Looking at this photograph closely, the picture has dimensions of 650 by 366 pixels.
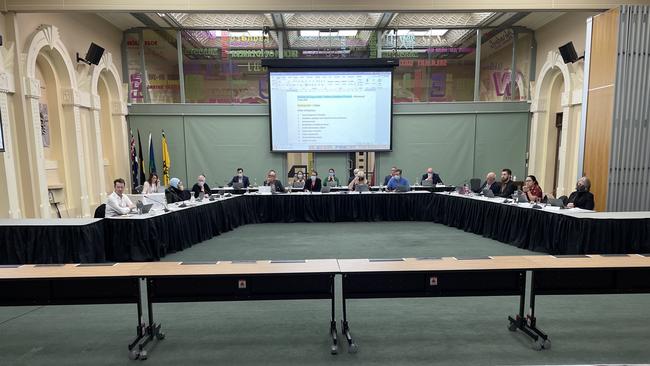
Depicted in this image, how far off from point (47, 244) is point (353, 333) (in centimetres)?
417

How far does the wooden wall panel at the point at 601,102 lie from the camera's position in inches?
225

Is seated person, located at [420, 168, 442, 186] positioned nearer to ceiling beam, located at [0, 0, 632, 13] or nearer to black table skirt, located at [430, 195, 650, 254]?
black table skirt, located at [430, 195, 650, 254]

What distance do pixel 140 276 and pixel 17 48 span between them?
6677 mm

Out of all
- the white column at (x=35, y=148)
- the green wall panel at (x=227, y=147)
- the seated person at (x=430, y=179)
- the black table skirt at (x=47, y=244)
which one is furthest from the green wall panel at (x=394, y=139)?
the black table skirt at (x=47, y=244)

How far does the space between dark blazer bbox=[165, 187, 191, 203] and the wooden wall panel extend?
7892mm

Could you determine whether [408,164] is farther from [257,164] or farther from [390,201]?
[257,164]

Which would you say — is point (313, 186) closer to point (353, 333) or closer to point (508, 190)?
point (508, 190)

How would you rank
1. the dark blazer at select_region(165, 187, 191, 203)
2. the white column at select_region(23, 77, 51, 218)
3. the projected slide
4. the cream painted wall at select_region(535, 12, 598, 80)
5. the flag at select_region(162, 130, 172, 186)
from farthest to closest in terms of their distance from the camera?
the flag at select_region(162, 130, 172, 186) → the projected slide → the cream painted wall at select_region(535, 12, 598, 80) → the dark blazer at select_region(165, 187, 191, 203) → the white column at select_region(23, 77, 51, 218)

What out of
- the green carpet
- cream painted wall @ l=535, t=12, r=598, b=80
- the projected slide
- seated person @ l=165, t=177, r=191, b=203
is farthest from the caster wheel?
cream painted wall @ l=535, t=12, r=598, b=80

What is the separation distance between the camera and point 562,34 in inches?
377

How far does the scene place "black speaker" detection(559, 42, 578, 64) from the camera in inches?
346

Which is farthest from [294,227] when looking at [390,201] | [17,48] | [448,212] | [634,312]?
[17,48]

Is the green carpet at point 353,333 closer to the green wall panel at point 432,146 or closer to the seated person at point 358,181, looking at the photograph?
the seated person at point 358,181

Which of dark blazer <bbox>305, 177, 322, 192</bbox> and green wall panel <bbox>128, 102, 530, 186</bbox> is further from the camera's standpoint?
green wall panel <bbox>128, 102, 530, 186</bbox>
